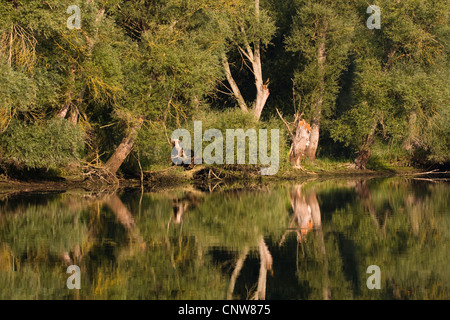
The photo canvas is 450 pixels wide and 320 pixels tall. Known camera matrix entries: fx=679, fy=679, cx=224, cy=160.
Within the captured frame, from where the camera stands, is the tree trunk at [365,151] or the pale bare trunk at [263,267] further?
the tree trunk at [365,151]

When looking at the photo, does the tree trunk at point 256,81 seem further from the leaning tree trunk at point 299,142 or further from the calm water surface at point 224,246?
the calm water surface at point 224,246

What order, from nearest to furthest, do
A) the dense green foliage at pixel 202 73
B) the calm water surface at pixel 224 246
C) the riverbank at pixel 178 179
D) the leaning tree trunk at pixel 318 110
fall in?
1. the calm water surface at pixel 224 246
2. the dense green foliage at pixel 202 73
3. the riverbank at pixel 178 179
4. the leaning tree trunk at pixel 318 110

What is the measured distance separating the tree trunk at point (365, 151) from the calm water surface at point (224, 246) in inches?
488

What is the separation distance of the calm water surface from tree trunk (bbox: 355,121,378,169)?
12388 millimetres

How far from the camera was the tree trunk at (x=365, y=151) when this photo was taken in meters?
36.2

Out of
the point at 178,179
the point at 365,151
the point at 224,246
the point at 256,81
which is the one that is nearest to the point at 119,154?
the point at 178,179

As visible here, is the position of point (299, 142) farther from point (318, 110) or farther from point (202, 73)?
point (202, 73)

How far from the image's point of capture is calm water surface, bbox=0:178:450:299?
34.2 ft

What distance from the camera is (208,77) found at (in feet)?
92.4

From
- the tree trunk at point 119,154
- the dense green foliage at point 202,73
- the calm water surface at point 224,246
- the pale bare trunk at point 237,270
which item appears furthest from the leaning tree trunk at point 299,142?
the pale bare trunk at point 237,270

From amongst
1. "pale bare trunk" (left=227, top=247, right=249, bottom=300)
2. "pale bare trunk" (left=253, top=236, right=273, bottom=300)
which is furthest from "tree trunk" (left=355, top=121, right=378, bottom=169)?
"pale bare trunk" (left=227, top=247, right=249, bottom=300)

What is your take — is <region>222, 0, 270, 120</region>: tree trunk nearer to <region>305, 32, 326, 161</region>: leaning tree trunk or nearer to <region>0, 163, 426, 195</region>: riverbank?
<region>305, 32, 326, 161</region>: leaning tree trunk
